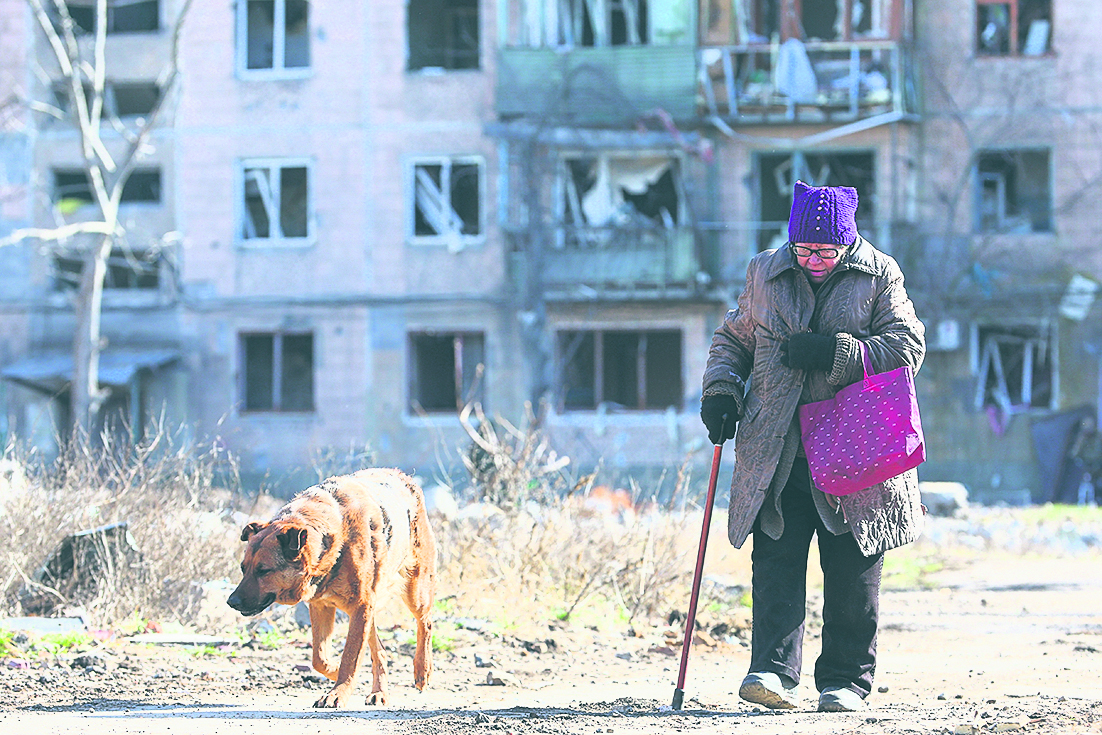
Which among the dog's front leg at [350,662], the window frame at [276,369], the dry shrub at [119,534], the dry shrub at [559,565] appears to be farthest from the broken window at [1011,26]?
the dog's front leg at [350,662]

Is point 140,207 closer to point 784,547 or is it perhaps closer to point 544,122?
point 544,122

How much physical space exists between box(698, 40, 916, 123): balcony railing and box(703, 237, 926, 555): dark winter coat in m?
19.4

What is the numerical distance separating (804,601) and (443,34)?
2290 centimetres

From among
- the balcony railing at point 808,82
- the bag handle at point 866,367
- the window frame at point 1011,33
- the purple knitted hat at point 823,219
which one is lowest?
the bag handle at point 866,367

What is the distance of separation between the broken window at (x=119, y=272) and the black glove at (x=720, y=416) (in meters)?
22.7

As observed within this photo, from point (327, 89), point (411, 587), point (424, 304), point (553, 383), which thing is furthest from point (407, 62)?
point (411, 587)

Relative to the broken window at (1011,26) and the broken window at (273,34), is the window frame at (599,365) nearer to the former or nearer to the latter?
the broken window at (273,34)

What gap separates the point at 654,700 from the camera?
6.31 meters

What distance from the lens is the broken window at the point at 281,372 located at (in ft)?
88.8

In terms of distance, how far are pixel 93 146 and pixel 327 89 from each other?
425 centimetres

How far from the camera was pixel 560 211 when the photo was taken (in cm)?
2569

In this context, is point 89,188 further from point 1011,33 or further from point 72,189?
point 1011,33

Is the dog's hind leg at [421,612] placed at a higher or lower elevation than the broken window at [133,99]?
lower

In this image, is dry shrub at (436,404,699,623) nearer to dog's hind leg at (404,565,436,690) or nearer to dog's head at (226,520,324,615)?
dog's hind leg at (404,565,436,690)
